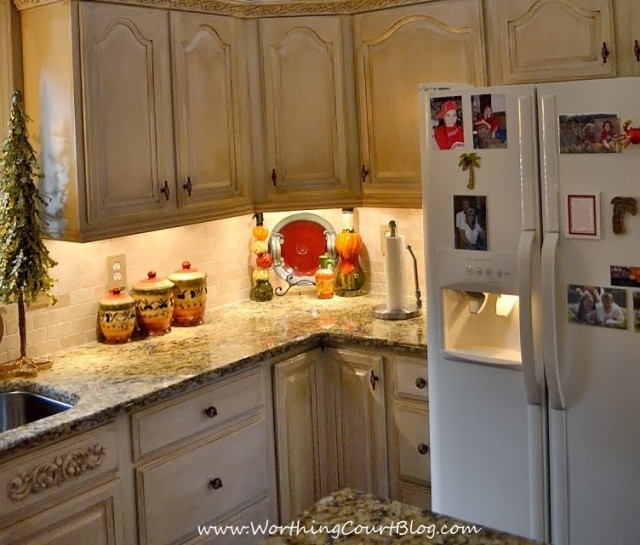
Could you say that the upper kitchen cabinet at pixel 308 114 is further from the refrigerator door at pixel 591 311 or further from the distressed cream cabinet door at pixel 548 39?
the refrigerator door at pixel 591 311

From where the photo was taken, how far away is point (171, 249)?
11.4 ft

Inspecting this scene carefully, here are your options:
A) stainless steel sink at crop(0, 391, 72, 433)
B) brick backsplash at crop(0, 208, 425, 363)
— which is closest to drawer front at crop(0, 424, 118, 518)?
stainless steel sink at crop(0, 391, 72, 433)

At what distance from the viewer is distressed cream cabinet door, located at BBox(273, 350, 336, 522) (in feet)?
10.3

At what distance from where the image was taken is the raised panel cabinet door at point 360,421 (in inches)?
125

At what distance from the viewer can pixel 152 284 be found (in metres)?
3.24

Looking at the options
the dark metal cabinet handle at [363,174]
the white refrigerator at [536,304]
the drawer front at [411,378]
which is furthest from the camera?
the dark metal cabinet handle at [363,174]

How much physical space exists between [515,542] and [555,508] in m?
1.20

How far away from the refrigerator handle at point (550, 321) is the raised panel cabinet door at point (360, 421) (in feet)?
2.60

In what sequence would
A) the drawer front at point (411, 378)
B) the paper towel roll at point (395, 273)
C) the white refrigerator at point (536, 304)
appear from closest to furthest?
1. the white refrigerator at point (536, 304)
2. the drawer front at point (411, 378)
3. the paper towel roll at point (395, 273)

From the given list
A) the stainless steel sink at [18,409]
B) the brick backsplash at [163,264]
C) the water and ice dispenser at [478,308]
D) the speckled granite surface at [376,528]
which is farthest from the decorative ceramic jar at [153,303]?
the speckled granite surface at [376,528]

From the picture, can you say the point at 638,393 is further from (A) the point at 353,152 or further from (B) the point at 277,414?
(A) the point at 353,152

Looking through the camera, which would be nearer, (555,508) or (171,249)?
(555,508)

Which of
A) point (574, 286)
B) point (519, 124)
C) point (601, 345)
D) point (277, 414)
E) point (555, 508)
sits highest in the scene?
point (519, 124)

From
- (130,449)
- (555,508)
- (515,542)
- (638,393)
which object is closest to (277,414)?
(130,449)
